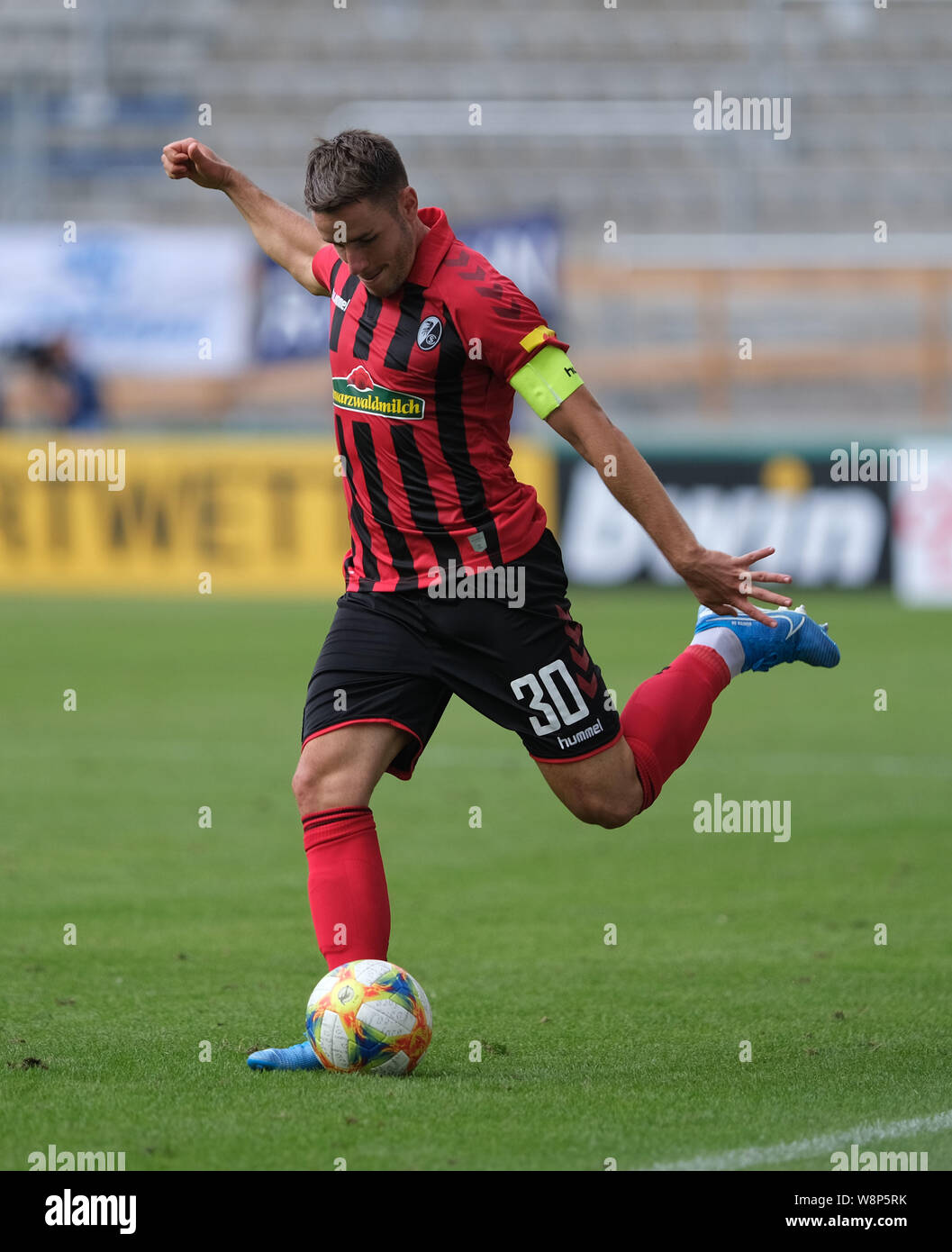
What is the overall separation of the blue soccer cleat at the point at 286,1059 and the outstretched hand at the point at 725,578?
1408 mm

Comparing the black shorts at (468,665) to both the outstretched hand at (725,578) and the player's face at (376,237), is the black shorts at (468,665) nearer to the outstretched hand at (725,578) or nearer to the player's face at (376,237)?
the outstretched hand at (725,578)

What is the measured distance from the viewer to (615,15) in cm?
2584

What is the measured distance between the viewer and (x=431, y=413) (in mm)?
4613

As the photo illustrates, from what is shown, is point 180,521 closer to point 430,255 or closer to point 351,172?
point 430,255

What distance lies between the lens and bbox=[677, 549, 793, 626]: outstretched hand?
14.8 ft

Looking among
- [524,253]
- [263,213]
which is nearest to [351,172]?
[263,213]

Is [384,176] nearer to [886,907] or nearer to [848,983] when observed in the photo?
[848,983]

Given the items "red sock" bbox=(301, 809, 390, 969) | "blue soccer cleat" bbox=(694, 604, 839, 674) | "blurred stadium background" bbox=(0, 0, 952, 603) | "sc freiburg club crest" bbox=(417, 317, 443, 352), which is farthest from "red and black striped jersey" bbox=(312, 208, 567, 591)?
"blurred stadium background" bbox=(0, 0, 952, 603)

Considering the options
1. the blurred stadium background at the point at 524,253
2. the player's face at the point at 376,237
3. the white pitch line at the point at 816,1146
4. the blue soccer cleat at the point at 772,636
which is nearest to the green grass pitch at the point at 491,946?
the white pitch line at the point at 816,1146

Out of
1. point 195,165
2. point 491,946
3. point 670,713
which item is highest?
point 195,165

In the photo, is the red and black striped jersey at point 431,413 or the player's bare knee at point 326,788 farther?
the player's bare knee at point 326,788

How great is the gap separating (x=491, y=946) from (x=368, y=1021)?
1798mm

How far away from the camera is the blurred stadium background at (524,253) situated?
768 inches
